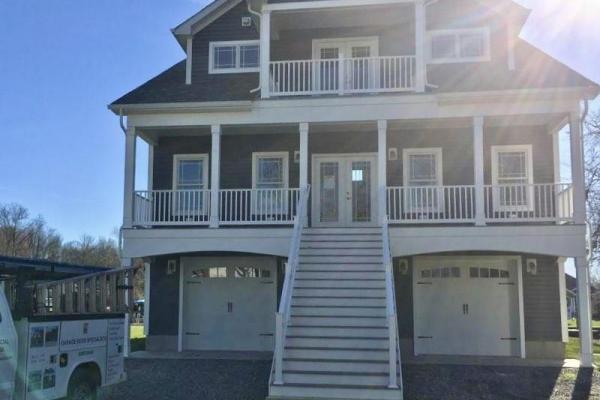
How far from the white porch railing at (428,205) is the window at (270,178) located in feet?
9.12

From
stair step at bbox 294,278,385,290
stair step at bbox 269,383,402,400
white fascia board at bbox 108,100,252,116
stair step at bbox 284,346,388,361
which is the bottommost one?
stair step at bbox 269,383,402,400

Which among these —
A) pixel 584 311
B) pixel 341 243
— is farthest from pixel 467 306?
pixel 341 243

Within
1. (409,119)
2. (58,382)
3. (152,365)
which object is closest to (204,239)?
(152,365)

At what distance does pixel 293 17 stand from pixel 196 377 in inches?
352

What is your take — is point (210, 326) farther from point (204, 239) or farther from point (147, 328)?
point (204, 239)

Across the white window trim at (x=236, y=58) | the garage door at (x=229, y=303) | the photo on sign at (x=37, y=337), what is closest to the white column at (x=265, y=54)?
the white window trim at (x=236, y=58)

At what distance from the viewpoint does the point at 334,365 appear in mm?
10391

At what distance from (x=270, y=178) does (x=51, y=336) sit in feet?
31.1

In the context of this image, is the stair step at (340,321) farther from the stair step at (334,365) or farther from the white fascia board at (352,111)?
the white fascia board at (352,111)

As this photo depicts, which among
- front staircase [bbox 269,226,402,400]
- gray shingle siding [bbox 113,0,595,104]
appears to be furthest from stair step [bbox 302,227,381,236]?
gray shingle siding [bbox 113,0,595,104]

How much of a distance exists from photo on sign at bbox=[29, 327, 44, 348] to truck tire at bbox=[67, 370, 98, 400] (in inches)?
36.2

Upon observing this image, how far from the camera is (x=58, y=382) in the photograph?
783 cm

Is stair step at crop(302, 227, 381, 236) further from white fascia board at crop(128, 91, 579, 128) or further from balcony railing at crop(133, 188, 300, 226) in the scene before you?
white fascia board at crop(128, 91, 579, 128)

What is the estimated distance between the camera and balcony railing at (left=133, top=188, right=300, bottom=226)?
15.0 meters
